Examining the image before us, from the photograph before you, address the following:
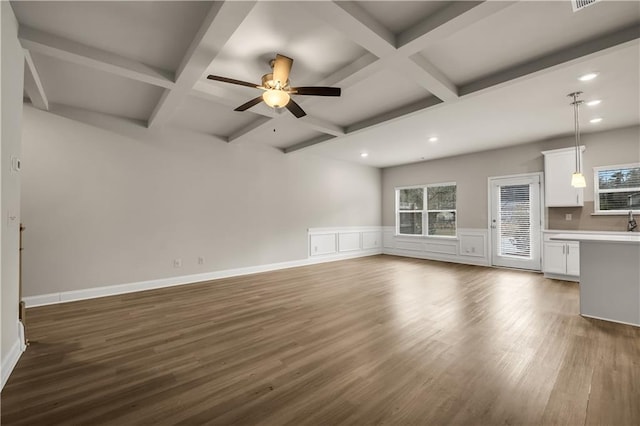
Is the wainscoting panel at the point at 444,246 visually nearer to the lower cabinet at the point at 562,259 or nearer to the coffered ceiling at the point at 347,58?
the lower cabinet at the point at 562,259

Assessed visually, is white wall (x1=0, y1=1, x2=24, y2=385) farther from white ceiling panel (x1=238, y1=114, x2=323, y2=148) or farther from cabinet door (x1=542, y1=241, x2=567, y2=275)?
cabinet door (x1=542, y1=241, x2=567, y2=275)

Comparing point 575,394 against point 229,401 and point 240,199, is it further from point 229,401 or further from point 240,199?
point 240,199

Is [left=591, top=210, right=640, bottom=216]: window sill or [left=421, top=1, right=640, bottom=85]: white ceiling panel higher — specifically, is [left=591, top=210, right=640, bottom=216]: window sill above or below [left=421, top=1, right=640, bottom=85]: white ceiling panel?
below

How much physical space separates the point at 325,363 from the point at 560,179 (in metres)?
5.75

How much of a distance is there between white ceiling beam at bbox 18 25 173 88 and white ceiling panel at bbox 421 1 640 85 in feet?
9.37

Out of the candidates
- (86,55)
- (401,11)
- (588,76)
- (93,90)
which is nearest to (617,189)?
(588,76)

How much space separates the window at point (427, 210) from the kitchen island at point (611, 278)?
3.96m

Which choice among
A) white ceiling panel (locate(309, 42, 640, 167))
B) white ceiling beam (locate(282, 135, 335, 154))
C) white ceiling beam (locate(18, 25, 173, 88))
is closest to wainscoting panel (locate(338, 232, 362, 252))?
white ceiling panel (locate(309, 42, 640, 167))

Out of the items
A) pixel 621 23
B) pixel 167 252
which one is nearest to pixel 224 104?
pixel 167 252

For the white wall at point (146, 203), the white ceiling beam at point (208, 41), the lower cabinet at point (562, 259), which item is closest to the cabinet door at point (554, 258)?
the lower cabinet at point (562, 259)

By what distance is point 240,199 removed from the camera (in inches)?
226

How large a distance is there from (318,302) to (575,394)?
2.63 meters

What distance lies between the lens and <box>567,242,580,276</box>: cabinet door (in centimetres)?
495

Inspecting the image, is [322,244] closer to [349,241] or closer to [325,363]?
[349,241]
